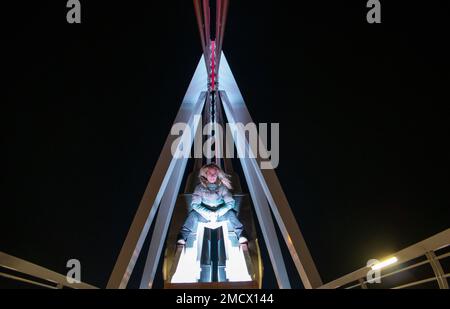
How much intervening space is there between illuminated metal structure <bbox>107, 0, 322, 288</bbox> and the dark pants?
0.87 feet

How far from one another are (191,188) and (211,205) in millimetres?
1432

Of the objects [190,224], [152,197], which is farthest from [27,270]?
[152,197]

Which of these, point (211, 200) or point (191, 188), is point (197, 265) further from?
point (191, 188)

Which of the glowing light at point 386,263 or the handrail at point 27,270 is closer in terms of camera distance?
the handrail at point 27,270

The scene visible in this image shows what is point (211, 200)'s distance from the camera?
6637 millimetres

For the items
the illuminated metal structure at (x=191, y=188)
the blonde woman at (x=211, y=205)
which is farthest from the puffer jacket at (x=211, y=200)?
the illuminated metal structure at (x=191, y=188)

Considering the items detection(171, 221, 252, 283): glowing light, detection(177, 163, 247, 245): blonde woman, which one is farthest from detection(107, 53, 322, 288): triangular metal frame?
detection(177, 163, 247, 245): blonde woman

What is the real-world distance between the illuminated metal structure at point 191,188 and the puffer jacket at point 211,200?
0.47 meters

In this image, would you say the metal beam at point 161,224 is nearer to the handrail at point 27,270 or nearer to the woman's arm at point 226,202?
the woman's arm at point 226,202

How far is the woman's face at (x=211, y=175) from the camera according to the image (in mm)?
6742

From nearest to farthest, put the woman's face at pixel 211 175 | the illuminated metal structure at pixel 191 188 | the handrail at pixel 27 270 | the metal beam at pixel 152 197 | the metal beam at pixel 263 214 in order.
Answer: the handrail at pixel 27 270 < the woman's face at pixel 211 175 < the illuminated metal structure at pixel 191 188 < the metal beam at pixel 152 197 < the metal beam at pixel 263 214

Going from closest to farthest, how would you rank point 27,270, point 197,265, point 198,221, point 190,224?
1. point 27,270
2. point 190,224
3. point 198,221
4. point 197,265
